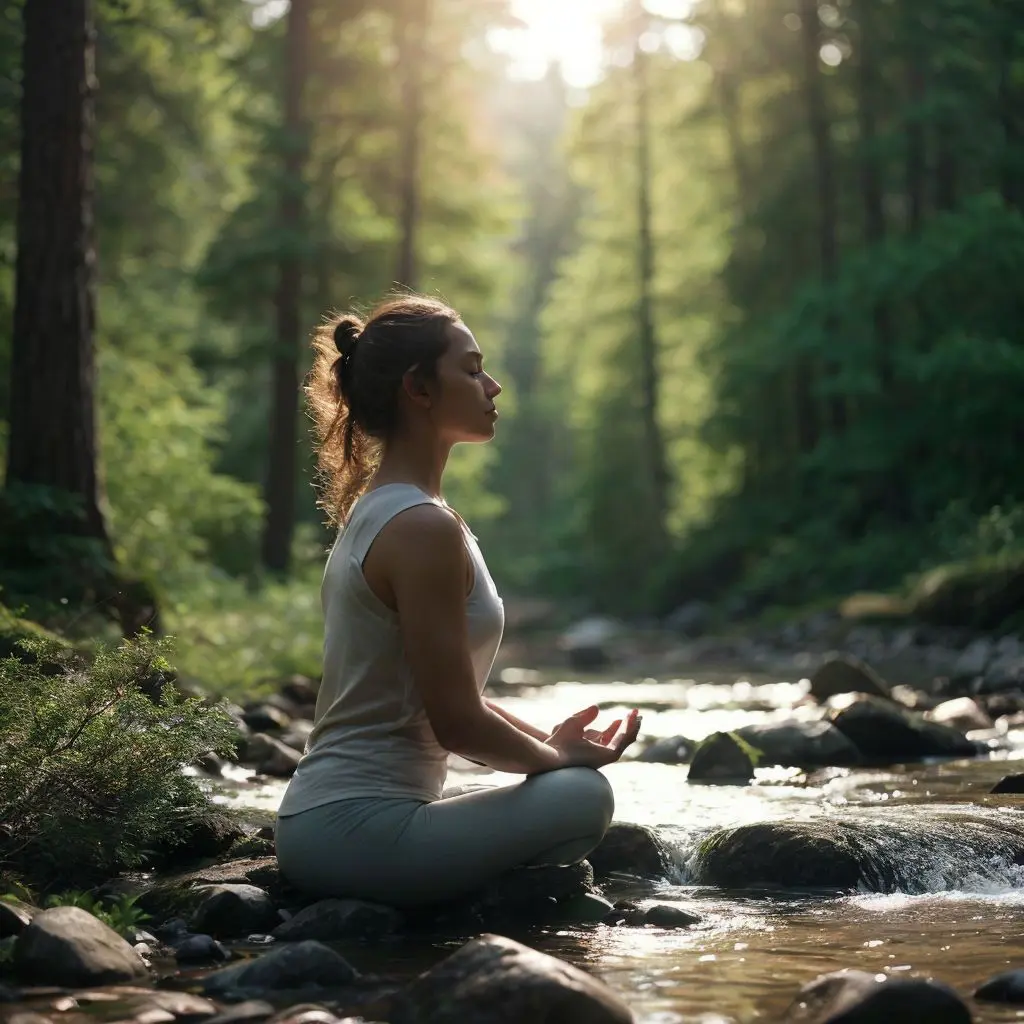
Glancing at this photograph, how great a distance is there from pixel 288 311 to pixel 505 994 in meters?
16.4

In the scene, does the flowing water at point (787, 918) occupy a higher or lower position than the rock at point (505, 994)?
lower

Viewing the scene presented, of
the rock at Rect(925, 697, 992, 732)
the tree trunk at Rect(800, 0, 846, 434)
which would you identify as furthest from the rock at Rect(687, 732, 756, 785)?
the tree trunk at Rect(800, 0, 846, 434)

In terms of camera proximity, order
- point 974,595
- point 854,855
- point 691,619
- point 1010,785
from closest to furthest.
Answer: point 854,855, point 1010,785, point 974,595, point 691,619

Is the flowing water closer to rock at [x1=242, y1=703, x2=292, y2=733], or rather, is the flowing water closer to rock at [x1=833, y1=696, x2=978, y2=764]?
rock at [x1=833, y1=696, x2=978, y2=764]

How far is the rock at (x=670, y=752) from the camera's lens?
8766 millimetres

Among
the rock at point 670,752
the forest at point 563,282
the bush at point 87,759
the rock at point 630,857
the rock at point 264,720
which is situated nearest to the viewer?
the bush at point 87,759

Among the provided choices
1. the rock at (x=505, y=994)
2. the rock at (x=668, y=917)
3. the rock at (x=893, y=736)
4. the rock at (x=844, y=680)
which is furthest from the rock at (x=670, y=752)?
the rock at (x=505, y=994)

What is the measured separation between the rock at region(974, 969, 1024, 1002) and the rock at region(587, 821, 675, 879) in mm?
1948

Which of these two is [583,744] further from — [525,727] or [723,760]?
[723,760]

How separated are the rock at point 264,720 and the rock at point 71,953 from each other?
4894mm

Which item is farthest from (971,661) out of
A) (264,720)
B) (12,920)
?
(12,920)

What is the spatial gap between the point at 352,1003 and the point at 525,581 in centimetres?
3955

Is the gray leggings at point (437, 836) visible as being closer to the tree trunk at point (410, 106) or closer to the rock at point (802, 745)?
the rock at point (802, 745)

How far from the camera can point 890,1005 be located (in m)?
3.37
